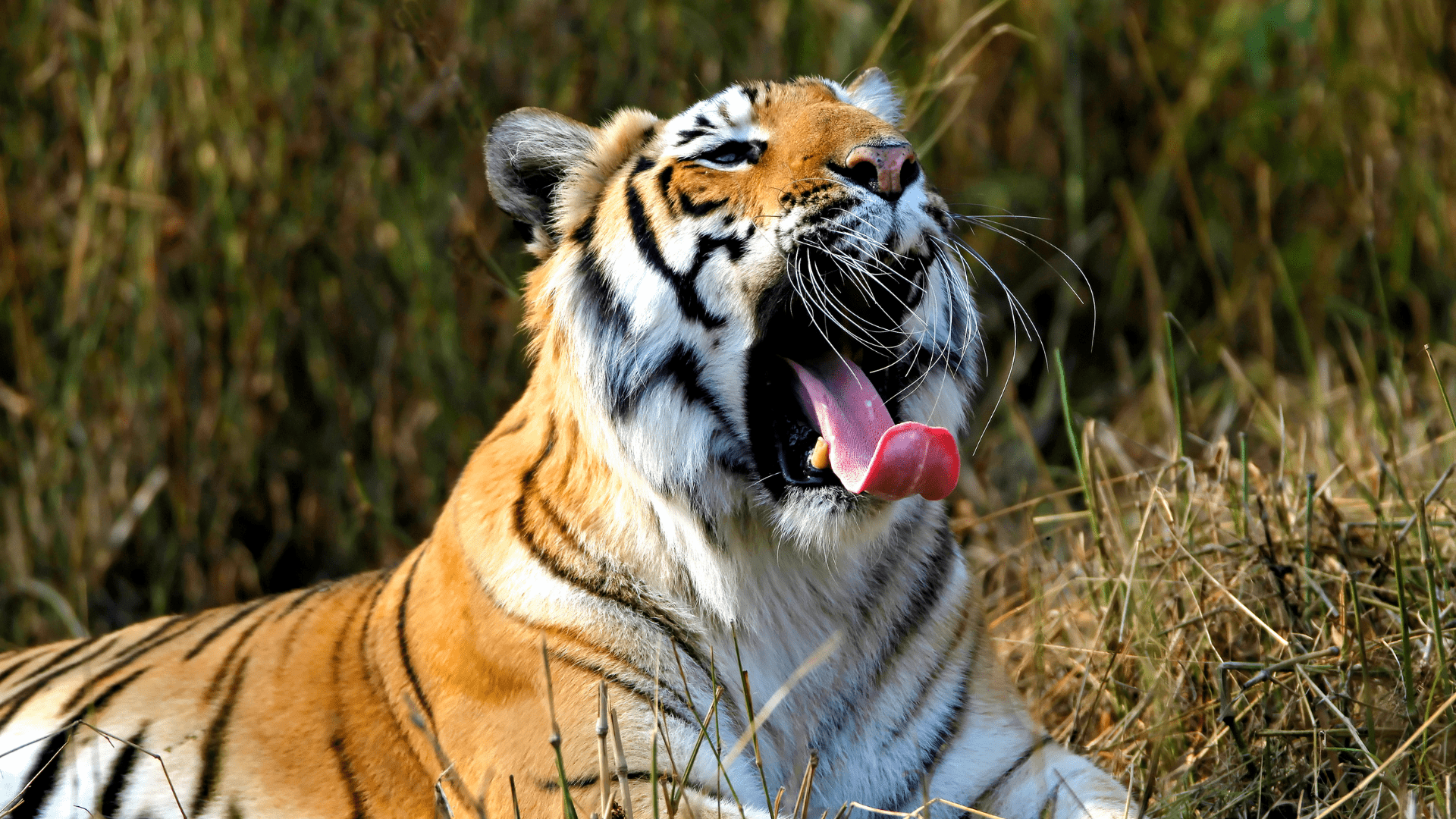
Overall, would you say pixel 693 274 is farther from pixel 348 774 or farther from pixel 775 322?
pixel 348 774

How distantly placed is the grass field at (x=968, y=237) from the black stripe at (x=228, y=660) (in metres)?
0.63

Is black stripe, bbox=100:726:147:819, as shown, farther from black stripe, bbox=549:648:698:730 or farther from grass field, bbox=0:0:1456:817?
grass field, bbox=0:0:1456:817

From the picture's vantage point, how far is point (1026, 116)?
4.13m

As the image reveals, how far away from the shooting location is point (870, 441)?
169 cm

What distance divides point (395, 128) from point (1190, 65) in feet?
7.93

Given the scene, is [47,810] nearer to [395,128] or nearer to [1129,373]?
[395,128]

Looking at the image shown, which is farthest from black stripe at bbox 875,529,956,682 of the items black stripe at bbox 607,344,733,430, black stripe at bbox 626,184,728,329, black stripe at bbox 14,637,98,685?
black stripe at bbox 14,637,98,685

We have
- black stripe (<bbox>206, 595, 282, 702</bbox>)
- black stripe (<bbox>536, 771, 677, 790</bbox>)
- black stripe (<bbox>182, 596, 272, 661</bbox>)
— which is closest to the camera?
black stripe (<bbox>536, 771, 677, 790</bbox>)

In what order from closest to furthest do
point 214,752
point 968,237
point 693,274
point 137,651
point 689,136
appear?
point 693,274, point 689,136, point 214,752, point 137,651, point 968,237

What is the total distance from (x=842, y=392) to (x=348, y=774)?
89 centimetres

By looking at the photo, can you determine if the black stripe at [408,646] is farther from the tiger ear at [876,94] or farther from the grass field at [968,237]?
the tiger ear at [876,94]

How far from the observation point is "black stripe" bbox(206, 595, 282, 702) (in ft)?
6.86

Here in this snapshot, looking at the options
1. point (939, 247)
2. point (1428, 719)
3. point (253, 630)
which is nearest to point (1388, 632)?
point (1428, 719)

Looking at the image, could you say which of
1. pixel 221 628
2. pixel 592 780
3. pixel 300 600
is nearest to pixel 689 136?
pixel 592 780
